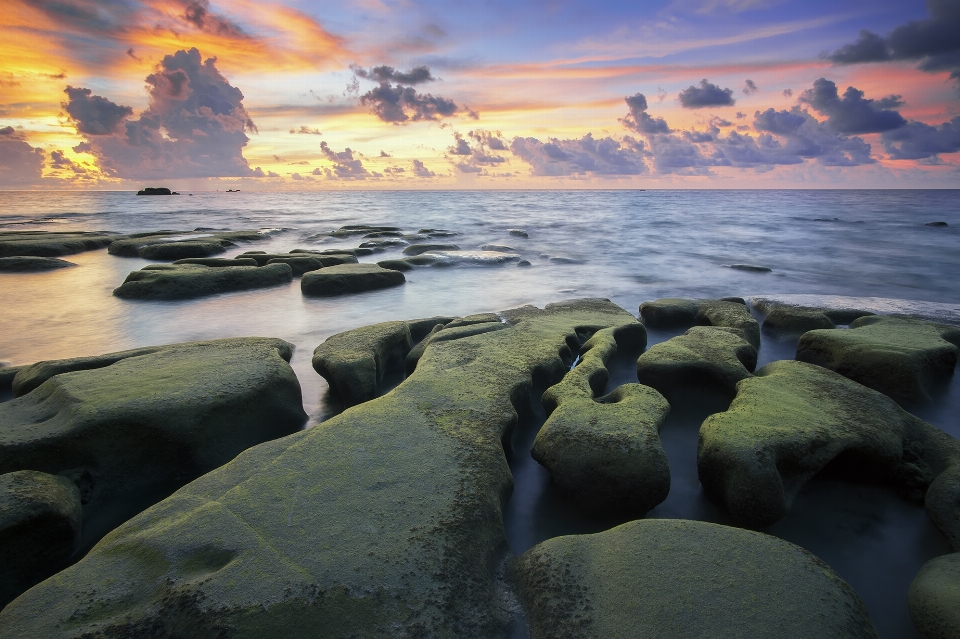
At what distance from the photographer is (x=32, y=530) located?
1.97m

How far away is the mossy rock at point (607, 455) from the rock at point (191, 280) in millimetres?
6107

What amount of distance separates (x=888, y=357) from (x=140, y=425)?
473 cm

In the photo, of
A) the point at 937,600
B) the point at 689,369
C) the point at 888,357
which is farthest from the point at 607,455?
the point at 888,357

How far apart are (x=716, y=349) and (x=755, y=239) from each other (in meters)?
15.2

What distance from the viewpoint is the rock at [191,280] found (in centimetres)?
689

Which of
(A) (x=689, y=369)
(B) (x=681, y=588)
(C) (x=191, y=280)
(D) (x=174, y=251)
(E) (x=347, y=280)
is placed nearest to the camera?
(B) (x=681, y=588)

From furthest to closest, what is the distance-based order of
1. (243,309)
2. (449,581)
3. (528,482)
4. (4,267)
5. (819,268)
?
(819,268) → (4,267) → (243,309) → (528,482) → (449,581)

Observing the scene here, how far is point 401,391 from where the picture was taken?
3004 millimetres

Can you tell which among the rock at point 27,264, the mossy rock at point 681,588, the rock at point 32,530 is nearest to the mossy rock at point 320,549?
the mossy rock at point 681,588

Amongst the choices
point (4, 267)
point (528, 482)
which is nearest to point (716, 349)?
point (528, 482)

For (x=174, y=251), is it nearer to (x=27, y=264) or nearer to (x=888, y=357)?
(x=27, y=264)

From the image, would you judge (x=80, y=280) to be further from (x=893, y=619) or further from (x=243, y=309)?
(x=893, y=619)

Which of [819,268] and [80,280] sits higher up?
[80,280]

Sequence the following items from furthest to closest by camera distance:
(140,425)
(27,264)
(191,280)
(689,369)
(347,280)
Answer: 1. (27,264)
2. (347,280)
3. (191,280)
4. (689,369)
5. (140,425)
